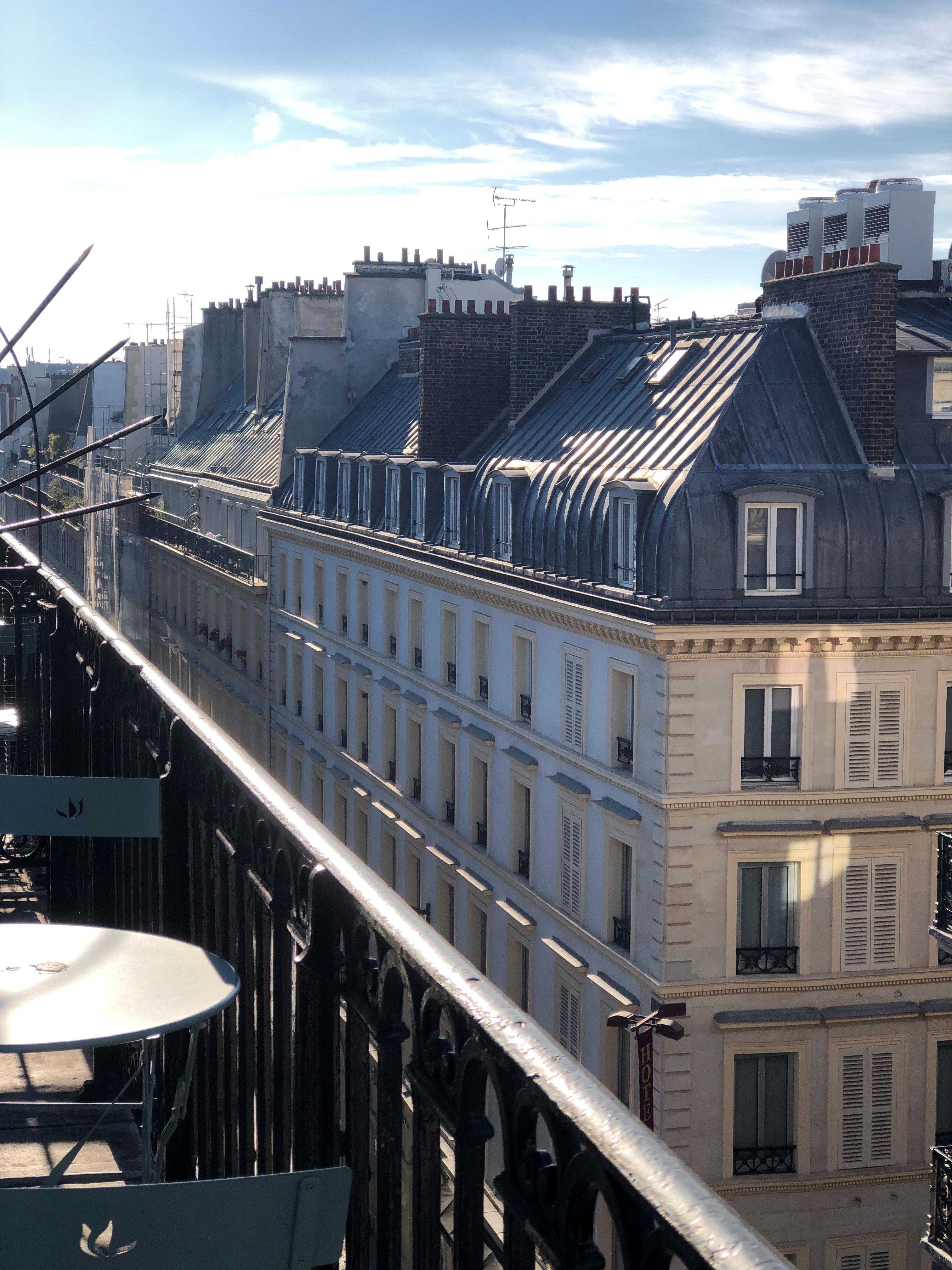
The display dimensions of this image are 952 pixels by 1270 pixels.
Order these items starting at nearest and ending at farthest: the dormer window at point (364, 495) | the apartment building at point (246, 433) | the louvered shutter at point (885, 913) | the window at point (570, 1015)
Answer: the louvered shutter at point (885, 913), the window at point (570, 1015), the dormer window at point (364, 495), the apartment building at point (246, 433)

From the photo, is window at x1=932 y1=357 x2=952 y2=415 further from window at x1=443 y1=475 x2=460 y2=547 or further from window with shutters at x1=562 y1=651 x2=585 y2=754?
window at x1=443 y1=475 x2=460 y2=547

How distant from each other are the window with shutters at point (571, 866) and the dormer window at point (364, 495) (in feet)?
46.1

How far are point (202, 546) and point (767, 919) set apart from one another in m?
34.1

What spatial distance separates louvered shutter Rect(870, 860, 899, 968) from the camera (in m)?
26.7

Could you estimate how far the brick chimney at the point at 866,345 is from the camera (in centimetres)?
2670

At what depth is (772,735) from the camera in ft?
86.0

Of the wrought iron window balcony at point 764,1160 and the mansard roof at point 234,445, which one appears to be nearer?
the wrought iron window balcony at point 764,1160

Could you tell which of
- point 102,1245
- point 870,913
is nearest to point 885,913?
point 870,913

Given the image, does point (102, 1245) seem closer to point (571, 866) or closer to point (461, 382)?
point (571, 866)

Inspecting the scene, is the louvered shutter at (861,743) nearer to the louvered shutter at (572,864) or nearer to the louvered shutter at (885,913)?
the louvered shutter at (885,913)

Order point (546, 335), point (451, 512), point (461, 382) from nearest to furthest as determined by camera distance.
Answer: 1. point (451, 512)
2. point (546, 335)
3. point (461, 382)

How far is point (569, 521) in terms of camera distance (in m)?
28.6

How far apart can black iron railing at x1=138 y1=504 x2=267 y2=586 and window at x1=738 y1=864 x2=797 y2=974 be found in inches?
1038

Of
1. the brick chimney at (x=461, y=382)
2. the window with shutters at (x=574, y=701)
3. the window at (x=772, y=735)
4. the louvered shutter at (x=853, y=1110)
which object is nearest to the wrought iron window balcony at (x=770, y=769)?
the window at (x=772, y=735)
